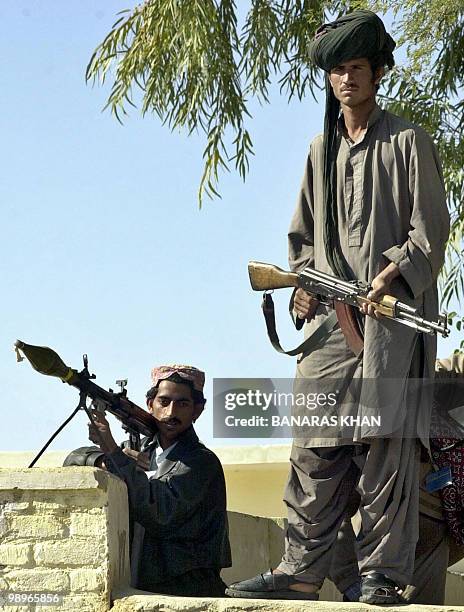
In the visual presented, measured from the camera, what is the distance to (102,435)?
17.7 ft

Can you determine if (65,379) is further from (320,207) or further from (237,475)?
(237,475)

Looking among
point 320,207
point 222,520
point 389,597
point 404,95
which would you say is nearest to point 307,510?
point 389,597

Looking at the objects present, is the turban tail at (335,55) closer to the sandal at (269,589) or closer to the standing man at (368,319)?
the standing man at (368,319)

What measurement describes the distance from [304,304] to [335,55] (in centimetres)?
93

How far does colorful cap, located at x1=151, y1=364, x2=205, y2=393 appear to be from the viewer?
5.86m

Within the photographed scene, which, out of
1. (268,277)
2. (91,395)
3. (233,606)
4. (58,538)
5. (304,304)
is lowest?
(233,606)

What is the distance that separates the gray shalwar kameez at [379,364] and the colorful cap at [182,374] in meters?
0.89

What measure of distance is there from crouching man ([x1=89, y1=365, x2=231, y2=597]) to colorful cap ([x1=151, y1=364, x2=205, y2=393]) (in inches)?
10.4

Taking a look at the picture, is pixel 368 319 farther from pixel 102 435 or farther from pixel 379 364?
pixel 102 435

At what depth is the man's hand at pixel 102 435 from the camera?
536cm

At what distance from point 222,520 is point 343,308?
116 cm

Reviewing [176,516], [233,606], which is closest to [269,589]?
[233,606]

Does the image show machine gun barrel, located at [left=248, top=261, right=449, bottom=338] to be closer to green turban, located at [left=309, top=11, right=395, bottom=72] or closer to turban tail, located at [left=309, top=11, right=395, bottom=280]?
turban tail, located at [left=309, top=11, right=395, bottom=280]

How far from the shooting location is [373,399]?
482 cm
